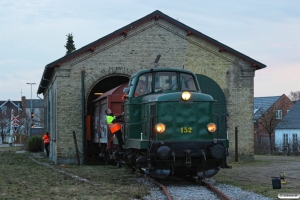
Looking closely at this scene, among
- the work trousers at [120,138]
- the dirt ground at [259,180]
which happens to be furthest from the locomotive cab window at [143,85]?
the dirt ground at [259,180]

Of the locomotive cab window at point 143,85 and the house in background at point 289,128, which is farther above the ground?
the locomotive cab window at point 143,85

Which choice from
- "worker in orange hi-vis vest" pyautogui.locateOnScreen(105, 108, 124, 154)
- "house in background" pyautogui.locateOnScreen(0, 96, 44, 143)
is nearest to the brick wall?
"worker in orange hi-vis vest" pyautogui.locateOnScreen(105, 108, 124, 154)

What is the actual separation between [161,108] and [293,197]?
472 cm

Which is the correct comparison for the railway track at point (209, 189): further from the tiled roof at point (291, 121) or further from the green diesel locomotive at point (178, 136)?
the tiled roof at point (291, 121)

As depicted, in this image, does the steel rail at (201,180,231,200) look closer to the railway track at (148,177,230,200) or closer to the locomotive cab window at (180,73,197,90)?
the railway track at (148,177,230,200)

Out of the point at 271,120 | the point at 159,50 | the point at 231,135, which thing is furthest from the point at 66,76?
the point at 271,120

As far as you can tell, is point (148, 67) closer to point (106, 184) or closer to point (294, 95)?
point (106, 184)

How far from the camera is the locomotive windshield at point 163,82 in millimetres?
16906

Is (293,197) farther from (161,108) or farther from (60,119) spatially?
(60,119)

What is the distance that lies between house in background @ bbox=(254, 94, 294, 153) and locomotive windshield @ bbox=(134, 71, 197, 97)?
133 feet

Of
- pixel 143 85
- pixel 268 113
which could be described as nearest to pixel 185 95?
pixel 143 85

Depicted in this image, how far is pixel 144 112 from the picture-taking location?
16797 millimetres

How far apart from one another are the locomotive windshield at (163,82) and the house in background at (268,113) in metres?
40.5

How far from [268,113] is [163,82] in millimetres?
44948
